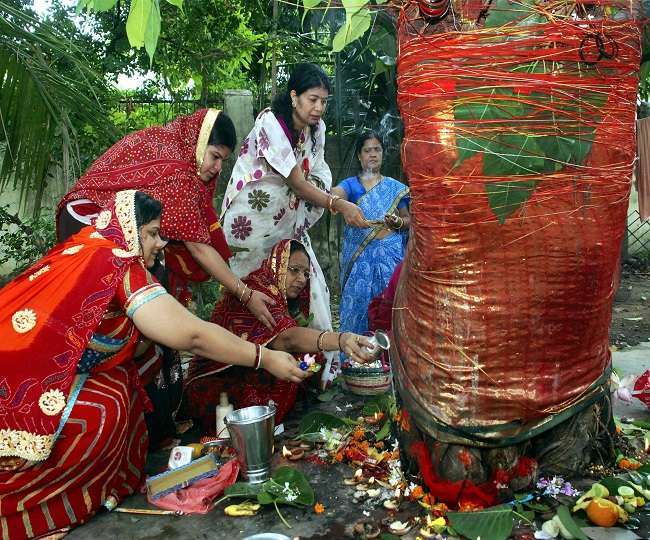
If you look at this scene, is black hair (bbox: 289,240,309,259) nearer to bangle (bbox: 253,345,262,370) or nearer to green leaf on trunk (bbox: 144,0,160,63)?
bangle (bbox: 253,345,262,370)

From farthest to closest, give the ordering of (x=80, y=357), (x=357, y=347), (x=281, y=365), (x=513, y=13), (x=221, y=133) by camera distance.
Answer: (x=221, y=133) < (x=357, y=347) < (x=281, y=365) < (x=80, y=357) < (x=513, y=13)

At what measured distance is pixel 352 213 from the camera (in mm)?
4387

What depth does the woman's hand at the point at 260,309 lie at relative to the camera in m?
3.68

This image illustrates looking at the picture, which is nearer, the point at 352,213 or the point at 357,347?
the point at 357,347

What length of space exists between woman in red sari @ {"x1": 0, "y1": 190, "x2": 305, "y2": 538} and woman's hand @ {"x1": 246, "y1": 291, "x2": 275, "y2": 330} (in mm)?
742

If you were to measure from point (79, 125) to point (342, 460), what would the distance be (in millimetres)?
4348

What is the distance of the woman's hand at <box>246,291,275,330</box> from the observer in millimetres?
3684

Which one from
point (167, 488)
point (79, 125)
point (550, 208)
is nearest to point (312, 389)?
point (167, 488)

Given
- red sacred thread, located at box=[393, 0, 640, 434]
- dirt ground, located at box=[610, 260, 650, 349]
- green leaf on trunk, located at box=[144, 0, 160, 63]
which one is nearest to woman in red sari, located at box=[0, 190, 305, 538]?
red sacred thread, located at box=[393, 0, 640, 434]

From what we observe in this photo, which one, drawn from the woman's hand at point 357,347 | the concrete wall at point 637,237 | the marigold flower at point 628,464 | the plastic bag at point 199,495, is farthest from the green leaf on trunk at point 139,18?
the concrete wall at point 637,237

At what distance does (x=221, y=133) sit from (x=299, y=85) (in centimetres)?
80

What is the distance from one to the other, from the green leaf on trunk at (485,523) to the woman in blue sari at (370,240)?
2582 mm

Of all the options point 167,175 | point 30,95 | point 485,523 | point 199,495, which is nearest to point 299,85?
point 167,175

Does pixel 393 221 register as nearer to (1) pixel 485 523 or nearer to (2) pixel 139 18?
(1) pixel 485 523
